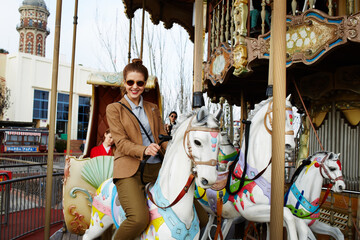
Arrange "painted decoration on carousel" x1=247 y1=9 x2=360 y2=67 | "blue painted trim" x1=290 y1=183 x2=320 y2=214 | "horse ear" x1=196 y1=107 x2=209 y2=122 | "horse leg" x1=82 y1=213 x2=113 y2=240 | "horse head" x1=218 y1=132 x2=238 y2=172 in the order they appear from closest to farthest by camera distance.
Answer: "horse ear" x1=196 y1=107 x2=209 y2=122 → "horse leg" x1=82 y1=213 x2=113 y2=240 → "blue painted trim" x1=290 y1=183 x2=320 y2=214 → "painted decoration on carousel" x1=247 y1=9 x2=360 y2=67 → "horse head" x1=218 y1=132 x2=238 y2=172

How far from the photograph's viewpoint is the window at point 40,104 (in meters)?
33.2

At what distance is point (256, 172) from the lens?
3418 millimetres

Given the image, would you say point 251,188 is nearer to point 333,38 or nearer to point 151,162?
point 151,162

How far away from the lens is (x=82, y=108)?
119 feet

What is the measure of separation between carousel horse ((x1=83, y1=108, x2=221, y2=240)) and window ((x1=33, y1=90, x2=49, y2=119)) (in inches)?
1352

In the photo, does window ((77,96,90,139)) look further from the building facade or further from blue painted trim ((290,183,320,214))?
blue painted trim ((290,183,320,214))

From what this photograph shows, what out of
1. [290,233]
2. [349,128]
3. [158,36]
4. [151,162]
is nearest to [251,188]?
[290,233]

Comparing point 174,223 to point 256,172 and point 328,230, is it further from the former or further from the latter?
point 328,230

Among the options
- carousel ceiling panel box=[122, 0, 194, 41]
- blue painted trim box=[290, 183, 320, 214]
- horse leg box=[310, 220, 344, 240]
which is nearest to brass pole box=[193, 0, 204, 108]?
blue painted trim box=[290, 183, 320, 214]

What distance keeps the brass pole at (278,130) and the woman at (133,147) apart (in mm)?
798

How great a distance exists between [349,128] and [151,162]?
199 inches

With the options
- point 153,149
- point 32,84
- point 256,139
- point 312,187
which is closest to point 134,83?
point 153,149

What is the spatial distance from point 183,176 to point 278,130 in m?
0.72

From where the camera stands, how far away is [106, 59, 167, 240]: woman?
2.23m
